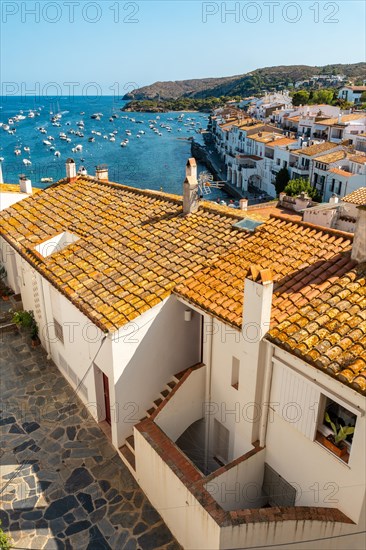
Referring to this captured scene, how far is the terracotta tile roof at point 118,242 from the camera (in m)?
11.6

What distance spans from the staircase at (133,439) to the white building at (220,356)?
0.06 metres

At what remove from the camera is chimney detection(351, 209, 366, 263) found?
997 centimetres

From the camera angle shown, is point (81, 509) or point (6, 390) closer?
point (81, 509)

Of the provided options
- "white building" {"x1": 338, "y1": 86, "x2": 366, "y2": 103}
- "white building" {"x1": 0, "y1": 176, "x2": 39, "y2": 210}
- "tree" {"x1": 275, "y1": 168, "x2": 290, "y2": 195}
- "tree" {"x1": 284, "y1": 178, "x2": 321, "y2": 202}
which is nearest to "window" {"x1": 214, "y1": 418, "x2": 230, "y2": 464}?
"white building" {"x1": 0, "y1": 176, "x2": 39, "y2": 210}

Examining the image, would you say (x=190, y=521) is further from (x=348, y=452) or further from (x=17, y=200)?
(x=17, y=200)

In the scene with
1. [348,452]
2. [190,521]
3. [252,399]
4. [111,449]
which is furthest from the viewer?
[111,449]

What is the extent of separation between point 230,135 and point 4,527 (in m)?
89.2

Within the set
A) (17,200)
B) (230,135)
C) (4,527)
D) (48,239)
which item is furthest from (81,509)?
(230,135)

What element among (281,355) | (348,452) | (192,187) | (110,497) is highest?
(192,187)

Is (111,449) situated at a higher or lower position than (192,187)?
lower

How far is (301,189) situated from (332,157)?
6060mm

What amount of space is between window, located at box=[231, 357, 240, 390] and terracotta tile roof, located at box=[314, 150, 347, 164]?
52382mm

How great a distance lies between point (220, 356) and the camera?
36.7 feet

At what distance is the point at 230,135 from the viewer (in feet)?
299
